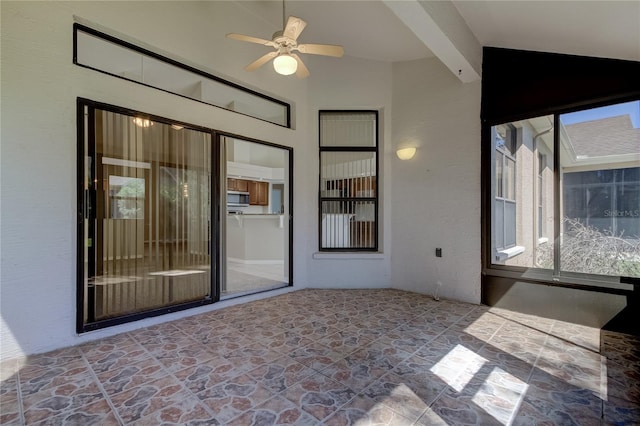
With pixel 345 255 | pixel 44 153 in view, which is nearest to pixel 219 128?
pixel 44 153

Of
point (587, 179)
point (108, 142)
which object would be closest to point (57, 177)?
point (108, 142)

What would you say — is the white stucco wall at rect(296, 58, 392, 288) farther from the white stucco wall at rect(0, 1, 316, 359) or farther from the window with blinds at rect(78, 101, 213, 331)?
the white stucco wall at rect(0, 1, 316, 359)

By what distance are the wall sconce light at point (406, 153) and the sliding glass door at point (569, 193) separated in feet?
→ 3.29

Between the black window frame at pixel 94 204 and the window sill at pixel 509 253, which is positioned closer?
the black window frame at pixel 94 204

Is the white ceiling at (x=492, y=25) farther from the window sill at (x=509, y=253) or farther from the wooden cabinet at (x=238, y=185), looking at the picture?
the wooden cabinet at (x=238, y=185)

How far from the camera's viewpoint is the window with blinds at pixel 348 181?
4.75 meters

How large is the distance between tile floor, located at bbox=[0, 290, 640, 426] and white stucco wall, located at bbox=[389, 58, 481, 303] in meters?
0.99

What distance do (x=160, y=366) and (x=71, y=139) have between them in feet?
6.62

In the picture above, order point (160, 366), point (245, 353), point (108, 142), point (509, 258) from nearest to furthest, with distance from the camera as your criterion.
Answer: point (160, 366) < point (245, 353) < point (108, 142) < point (509, 258)

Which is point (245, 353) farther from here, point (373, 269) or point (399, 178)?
point (399, 178)

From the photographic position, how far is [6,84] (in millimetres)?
2287

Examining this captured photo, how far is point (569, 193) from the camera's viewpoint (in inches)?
130

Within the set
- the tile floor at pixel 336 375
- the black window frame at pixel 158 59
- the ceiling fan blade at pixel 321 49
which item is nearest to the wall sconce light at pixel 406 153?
the black window frame at pixel 158 59

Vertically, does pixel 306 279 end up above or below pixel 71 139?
below
